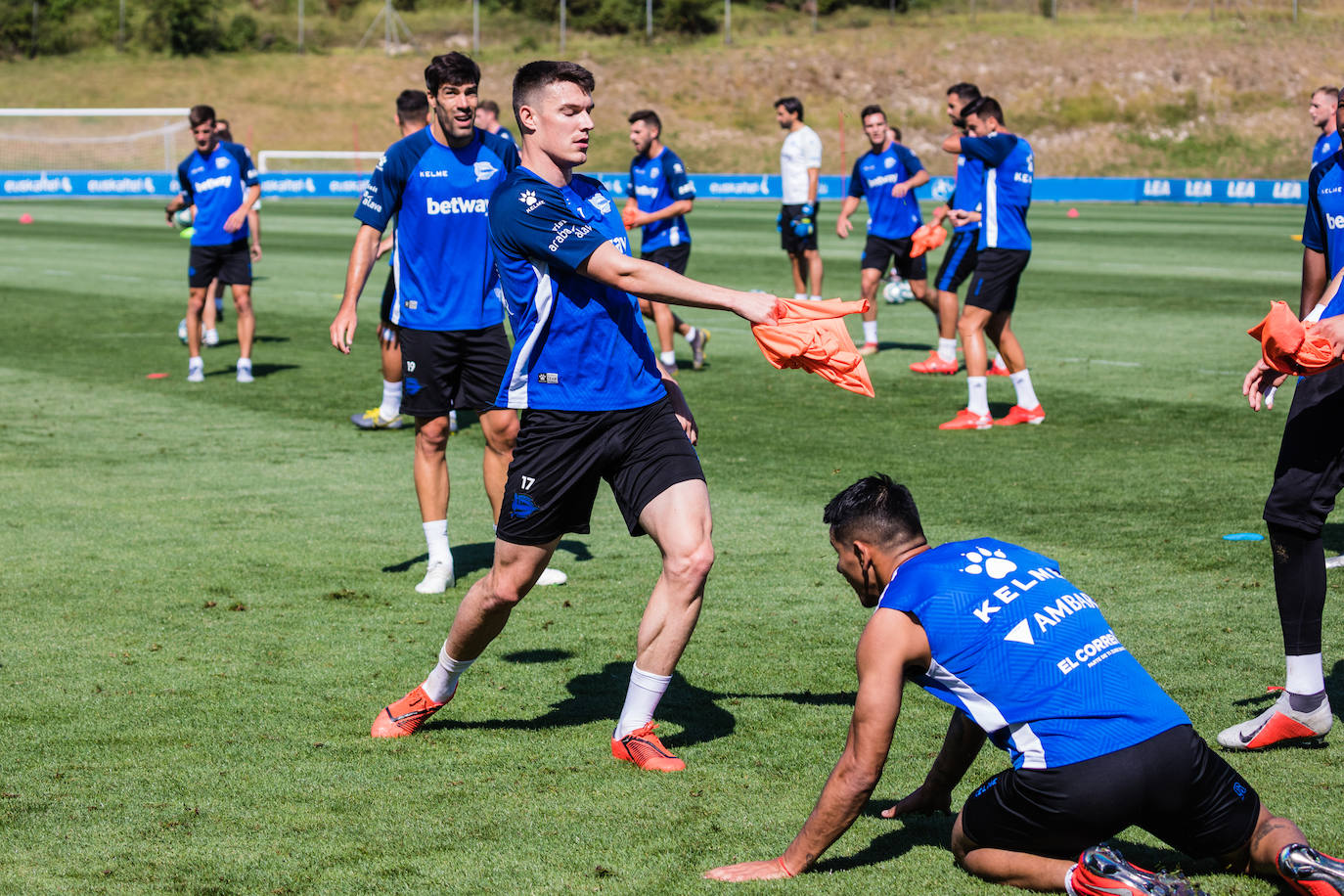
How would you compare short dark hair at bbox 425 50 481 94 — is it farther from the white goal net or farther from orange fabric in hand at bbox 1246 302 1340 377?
the white goal net

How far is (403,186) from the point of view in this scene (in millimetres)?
7289

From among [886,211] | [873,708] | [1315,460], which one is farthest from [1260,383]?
[886,211]

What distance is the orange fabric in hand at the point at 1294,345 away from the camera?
455 cm

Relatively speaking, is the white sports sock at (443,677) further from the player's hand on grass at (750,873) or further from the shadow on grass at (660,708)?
the player's hand on grass at (750,873)

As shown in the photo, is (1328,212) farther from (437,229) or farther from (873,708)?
(437,229)

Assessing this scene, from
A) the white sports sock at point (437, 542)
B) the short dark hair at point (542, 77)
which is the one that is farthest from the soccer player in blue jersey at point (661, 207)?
the short dark hair at point (542, 77)

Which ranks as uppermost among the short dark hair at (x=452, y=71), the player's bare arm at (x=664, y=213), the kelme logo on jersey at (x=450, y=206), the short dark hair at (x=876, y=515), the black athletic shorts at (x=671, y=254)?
the short dark hair at (x=452, y=71)

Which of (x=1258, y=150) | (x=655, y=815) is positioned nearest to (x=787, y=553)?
(x=655, y=815)

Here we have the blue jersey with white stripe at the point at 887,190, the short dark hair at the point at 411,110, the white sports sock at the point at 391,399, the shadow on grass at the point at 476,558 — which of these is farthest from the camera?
the blue jersey with white stripe at the point at 887,190

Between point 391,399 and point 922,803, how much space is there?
7.54m

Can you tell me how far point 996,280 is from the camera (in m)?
11.5

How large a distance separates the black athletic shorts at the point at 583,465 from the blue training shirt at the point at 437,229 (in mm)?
2381

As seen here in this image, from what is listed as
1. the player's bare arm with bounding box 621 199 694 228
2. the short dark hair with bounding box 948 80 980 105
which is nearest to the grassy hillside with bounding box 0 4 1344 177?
the player's bare arm with bounding box 621 199 694 228

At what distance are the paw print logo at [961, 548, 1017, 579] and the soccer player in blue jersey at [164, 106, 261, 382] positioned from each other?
11.4m
